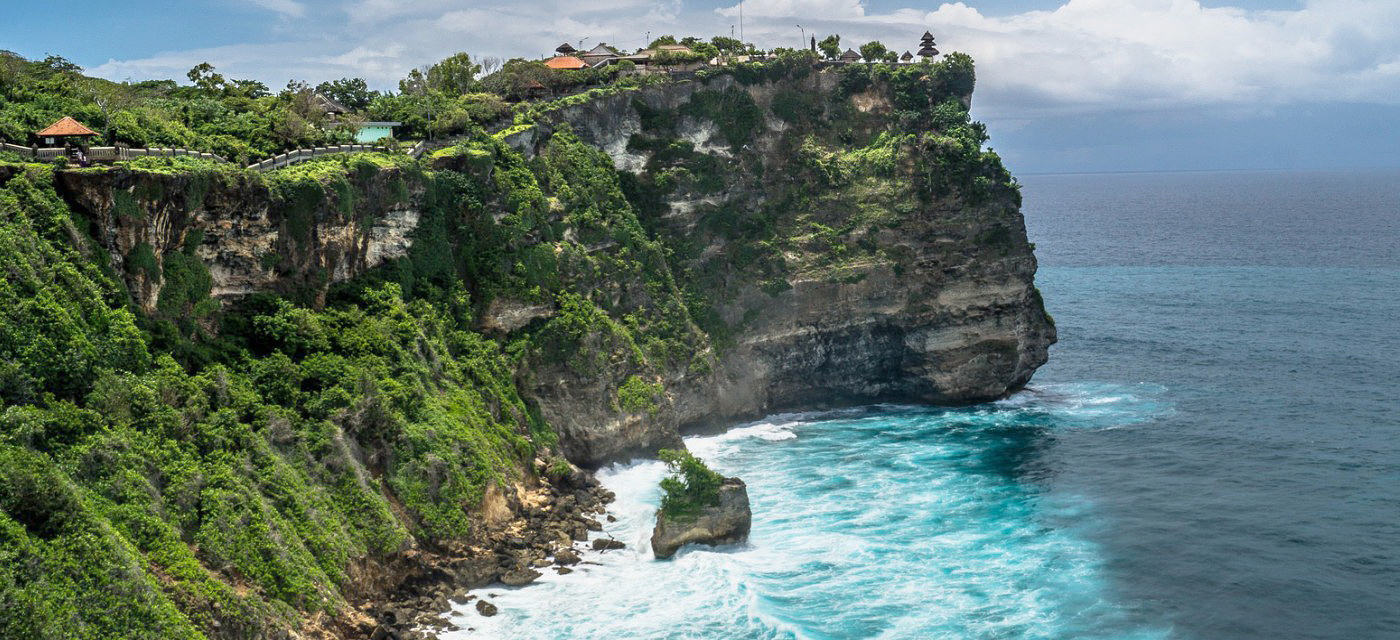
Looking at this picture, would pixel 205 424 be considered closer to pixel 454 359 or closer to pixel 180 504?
pixel 180 504

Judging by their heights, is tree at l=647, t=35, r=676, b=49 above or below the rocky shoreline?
above

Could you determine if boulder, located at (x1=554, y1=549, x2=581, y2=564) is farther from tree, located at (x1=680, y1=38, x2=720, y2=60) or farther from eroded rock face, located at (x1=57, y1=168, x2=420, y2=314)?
tree, located at (x1=680, y1=38, x2=720, y2=60)

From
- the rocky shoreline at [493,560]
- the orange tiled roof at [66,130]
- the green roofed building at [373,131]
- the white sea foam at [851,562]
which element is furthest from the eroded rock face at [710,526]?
the green roofed building at [373,131]

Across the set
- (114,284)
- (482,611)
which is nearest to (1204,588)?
(482,611)

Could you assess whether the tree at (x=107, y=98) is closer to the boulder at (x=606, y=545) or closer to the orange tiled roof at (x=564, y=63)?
the boulder at (x=606, y=545)

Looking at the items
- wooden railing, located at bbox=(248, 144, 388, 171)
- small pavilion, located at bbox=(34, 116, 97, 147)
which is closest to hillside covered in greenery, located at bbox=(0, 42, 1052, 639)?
wooden railing, located at bbox=(248, 144, 388, 171)
